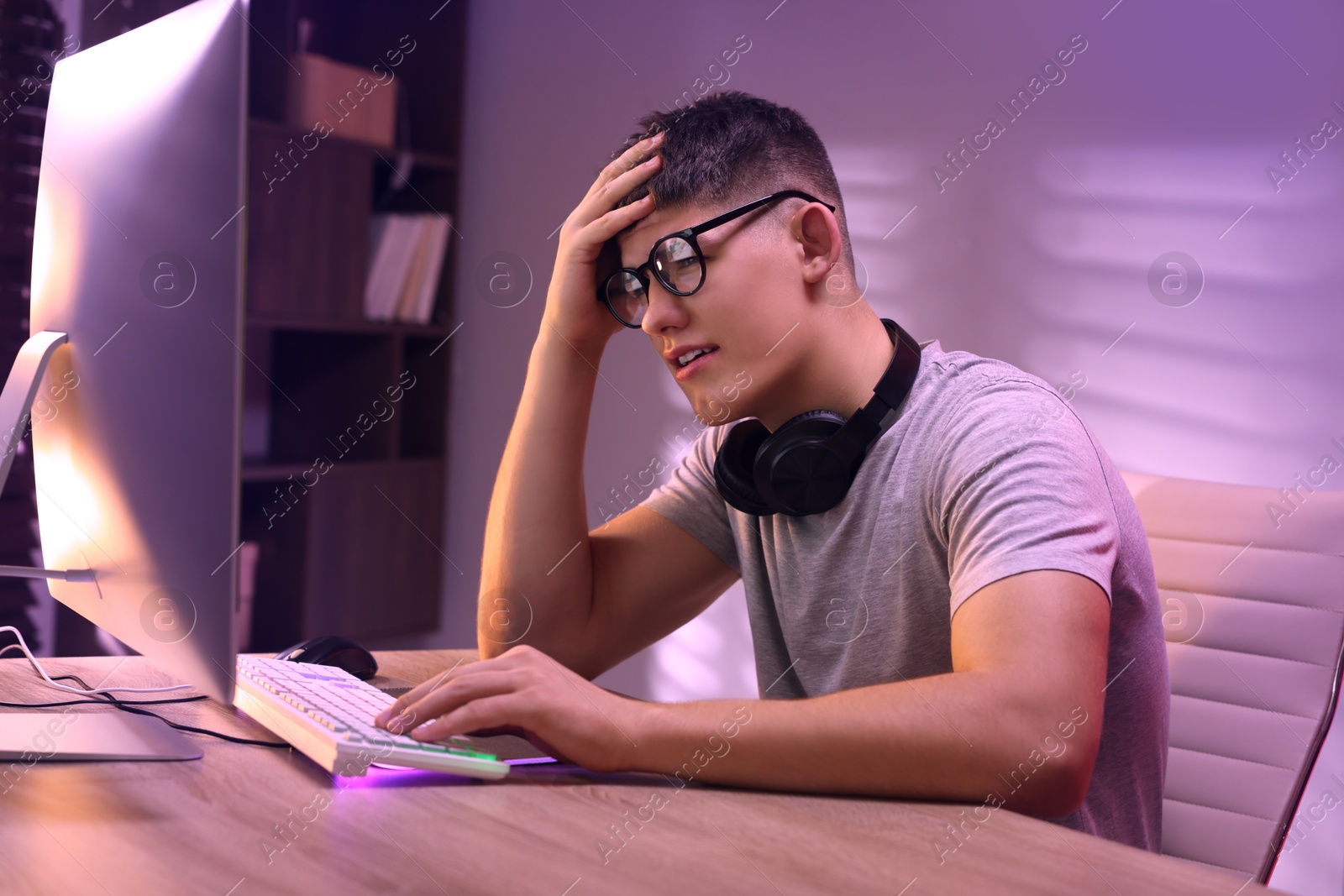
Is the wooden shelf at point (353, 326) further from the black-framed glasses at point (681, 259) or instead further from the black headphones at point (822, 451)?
the black headphones at point (822, 451)

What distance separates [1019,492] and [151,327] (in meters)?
0.72

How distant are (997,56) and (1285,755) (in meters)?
1.59

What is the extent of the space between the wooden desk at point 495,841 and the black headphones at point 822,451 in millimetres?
386

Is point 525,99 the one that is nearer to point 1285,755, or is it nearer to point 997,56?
point 997,56

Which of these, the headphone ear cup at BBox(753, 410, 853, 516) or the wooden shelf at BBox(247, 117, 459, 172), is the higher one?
the wooden shelf at BBox(247, 117, 459, 172)

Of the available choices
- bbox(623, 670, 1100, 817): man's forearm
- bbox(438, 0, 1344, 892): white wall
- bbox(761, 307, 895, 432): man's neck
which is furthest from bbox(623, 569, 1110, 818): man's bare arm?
bbox(438, 0, 1344, 892): white wall

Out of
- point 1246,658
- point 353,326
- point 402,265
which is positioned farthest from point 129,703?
point 402,265

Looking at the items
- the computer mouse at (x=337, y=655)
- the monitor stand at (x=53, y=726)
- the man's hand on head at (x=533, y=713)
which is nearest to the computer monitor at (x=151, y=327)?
the monitor stand at (x=53, y=726)

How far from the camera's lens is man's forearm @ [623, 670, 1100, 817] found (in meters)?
0.77

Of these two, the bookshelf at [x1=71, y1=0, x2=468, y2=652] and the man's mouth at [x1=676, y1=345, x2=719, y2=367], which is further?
the bookshelf at [x1=71, y1=0, x2=468, y2=652]

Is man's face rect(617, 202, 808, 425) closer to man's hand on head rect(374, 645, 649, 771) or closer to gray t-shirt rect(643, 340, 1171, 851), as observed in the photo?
gray t-shirt rect(643, 340, 1171, 851)

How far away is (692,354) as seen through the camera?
1.20m

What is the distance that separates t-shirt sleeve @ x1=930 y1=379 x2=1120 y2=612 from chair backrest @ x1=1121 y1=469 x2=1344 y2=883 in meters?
0.39

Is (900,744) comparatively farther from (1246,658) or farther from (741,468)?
(1246,658)
